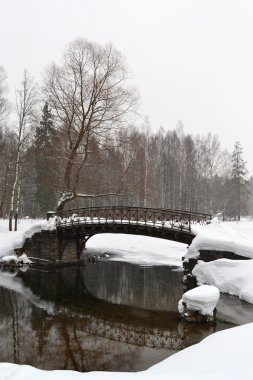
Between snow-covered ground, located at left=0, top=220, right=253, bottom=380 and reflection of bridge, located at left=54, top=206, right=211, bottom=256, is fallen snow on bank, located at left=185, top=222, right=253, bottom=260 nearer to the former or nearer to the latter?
snow-covered ground, located at left=0, top=220, right=253, bottom=380

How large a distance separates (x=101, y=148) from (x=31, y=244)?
9479mm

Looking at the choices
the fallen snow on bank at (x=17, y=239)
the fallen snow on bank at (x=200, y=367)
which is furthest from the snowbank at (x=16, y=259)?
the fallen snow on bank at (x=200, y=367)

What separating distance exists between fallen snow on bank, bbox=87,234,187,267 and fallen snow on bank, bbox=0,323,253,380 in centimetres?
1748

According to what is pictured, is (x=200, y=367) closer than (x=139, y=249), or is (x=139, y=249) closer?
(x=200, y=367)

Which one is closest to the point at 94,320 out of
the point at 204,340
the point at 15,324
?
the point at 15,324

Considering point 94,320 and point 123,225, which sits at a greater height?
point 123,225

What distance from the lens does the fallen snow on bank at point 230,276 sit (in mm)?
16312

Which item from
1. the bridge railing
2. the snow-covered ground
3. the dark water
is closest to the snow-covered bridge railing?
the bridge railing

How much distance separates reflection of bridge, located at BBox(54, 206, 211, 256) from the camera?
2127cm

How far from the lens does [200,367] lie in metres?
6.60

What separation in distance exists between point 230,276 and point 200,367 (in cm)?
1141

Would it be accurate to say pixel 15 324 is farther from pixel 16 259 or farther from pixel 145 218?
pixel 16 259

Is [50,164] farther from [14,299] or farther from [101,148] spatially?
[14,299]

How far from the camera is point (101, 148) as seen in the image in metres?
30.1
